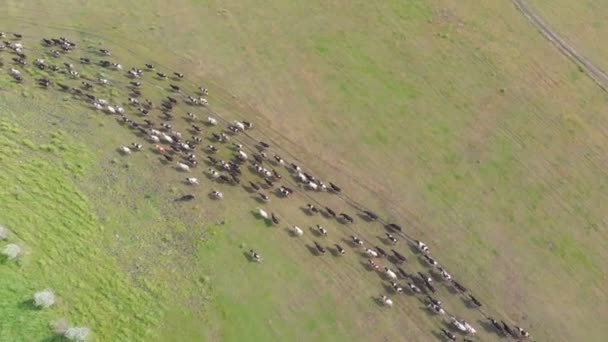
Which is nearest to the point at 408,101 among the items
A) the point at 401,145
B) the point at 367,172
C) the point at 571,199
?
the point at 401,145

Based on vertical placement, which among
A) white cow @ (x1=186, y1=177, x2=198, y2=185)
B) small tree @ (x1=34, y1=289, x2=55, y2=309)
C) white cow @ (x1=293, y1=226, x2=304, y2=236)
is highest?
white cow @ (x1=293, y1=226, x2=304, y2=236)

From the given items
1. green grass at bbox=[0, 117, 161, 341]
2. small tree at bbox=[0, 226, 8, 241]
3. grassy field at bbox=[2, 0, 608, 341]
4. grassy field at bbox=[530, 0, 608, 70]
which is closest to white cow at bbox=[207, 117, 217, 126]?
grassy field at bbox=[2, 0, 608, 341]

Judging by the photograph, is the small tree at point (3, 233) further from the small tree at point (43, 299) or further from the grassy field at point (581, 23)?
the grassy field at point (581, 23)

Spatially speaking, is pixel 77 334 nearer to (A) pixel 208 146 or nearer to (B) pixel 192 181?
(B) pixel 192 181

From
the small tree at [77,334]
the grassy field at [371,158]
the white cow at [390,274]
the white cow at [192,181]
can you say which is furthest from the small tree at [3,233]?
the white cow at [390,274]

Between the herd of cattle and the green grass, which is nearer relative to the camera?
the green grass

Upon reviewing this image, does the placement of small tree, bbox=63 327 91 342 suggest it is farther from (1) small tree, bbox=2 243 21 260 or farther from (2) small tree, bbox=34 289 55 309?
(1) small tree, bbox=2 243 21 260
